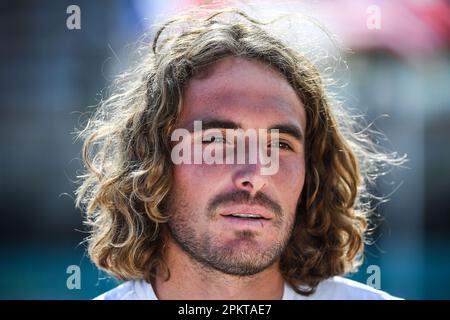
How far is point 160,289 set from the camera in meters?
2.57

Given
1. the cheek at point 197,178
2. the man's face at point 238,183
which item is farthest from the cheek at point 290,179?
the cheek at point 197,178

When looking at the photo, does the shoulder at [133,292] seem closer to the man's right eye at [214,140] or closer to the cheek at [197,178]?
the cheek at [197,178]

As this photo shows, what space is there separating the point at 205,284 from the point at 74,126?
3992 millimetres

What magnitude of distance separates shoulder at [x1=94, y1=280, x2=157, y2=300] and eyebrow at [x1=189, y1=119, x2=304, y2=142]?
0.67m

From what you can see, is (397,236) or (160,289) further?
(397,236)

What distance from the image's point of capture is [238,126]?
2.45 meters

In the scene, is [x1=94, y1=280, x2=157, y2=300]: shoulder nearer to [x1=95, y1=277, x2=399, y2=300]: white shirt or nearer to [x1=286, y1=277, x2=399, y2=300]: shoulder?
[x1=95, y1=277, x2=399, y2=300]: white shirt

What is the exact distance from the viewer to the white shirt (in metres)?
2.56

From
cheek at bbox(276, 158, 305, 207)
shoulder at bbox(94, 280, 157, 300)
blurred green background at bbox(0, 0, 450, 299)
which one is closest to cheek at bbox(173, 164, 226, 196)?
cheek at bbox(276, 158, 305, 207)

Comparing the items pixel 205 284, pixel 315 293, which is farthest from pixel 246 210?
pixel 315 293

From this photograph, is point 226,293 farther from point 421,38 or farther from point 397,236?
point 421,38

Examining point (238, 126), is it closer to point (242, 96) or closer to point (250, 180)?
point (242, 96)
